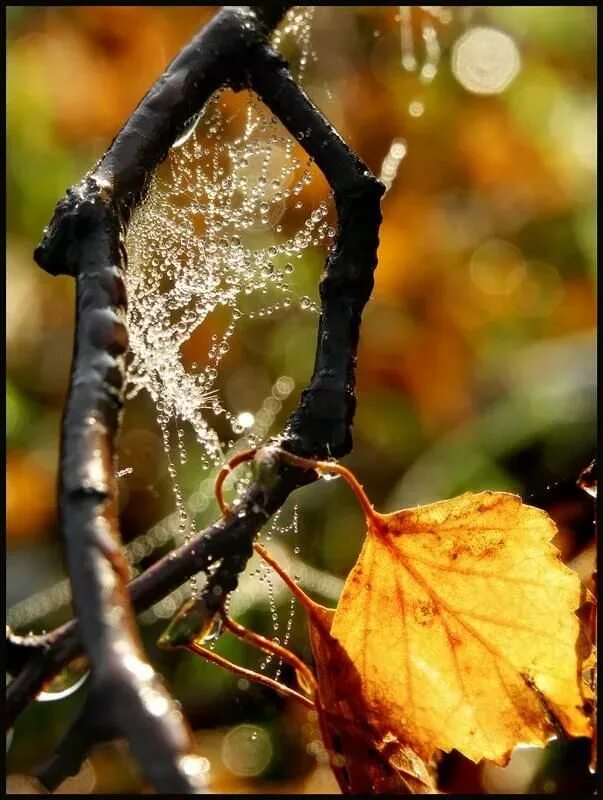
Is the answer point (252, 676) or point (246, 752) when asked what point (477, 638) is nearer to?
point (252, 676)

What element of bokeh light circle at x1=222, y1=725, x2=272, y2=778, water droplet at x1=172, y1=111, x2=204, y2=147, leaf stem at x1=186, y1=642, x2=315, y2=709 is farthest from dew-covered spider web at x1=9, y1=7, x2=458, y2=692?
bokeh light circle at x1=222, y1=725, x2=272, y2=778

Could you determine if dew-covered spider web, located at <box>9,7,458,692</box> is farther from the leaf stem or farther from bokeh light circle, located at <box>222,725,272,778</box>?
bokeh light circle, located at <box>222,725,272,778</box>

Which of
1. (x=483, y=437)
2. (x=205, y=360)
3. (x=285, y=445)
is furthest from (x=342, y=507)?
(x=285, y=445)

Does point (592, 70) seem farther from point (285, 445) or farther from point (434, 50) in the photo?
point (285, 445)

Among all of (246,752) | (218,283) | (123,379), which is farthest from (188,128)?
(246,752)

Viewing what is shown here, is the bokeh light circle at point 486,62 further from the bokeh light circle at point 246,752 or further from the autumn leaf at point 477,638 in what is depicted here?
the autumn leaf at point 477,638

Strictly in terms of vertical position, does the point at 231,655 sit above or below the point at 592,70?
below

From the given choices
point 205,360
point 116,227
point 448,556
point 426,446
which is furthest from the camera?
point 205,360
